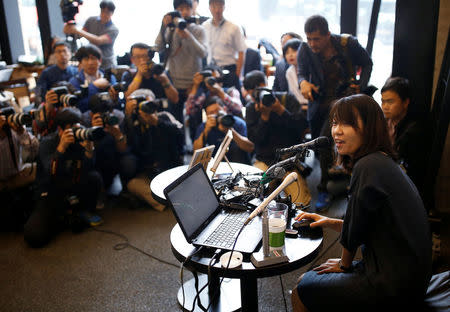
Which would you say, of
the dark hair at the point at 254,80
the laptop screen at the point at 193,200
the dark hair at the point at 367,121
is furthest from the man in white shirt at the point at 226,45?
the dark hair at the point at 367,121

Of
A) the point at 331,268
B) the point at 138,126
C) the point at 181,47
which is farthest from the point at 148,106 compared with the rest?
the point at 331,268

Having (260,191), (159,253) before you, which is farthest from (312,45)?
(159,253)

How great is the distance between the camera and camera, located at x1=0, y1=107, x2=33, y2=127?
9.28 feet

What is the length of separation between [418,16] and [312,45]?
0.72m

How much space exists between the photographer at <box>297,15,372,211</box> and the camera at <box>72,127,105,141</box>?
58.7 inches

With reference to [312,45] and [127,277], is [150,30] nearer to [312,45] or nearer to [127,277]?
[312,45]

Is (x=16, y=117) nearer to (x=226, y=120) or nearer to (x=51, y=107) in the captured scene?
(x=51, y=107)

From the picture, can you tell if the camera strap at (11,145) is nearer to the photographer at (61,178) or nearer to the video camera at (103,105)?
the photographer at (61,178)

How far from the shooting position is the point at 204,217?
1637 mm

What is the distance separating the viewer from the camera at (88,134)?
2729 millimetres

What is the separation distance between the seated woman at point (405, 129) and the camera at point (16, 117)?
2355 millimetres

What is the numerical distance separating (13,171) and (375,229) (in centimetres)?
272

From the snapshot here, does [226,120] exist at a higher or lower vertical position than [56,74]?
lower

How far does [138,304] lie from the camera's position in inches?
84.4
